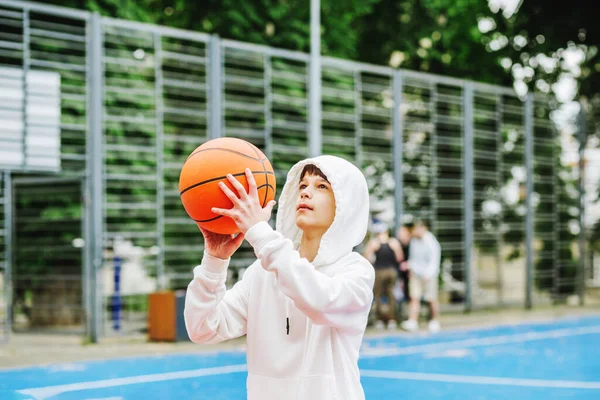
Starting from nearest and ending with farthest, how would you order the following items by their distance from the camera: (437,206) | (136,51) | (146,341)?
(146,341) → (136,51) → (437,206)

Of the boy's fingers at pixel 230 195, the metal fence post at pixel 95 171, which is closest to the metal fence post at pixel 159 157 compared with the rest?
the metal fence post at pixel 95 171

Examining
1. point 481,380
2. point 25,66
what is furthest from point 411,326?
point 25,66

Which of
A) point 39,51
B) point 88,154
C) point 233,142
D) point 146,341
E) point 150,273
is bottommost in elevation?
point 146,341

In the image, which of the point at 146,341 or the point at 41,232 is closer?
the point at 146,341

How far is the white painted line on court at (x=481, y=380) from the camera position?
11.1 meters

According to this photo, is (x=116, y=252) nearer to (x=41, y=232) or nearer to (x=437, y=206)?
A: (x=41, y=232)

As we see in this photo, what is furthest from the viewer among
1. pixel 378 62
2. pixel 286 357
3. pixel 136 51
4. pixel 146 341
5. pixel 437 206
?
pixel 378 62

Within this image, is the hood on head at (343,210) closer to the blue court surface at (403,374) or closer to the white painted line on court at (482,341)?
the blue court surface at (403,374)

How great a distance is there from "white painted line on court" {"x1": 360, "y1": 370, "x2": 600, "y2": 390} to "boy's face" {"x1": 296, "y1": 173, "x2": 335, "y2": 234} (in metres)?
7.72

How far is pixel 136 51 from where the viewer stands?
17.3m

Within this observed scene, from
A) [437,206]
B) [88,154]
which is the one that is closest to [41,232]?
[88,154]

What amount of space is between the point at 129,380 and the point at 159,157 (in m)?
6.68

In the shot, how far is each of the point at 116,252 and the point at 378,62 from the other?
10727 millimetres

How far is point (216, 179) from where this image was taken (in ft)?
12.3
